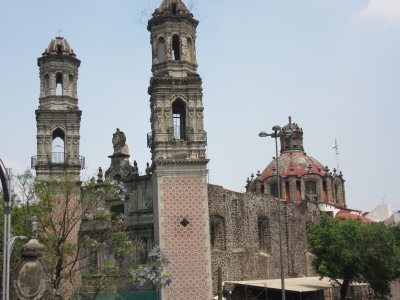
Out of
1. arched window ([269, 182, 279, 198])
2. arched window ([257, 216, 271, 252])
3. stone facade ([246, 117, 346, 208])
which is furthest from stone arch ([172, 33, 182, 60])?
arched window ([269, 182, 279, 198])

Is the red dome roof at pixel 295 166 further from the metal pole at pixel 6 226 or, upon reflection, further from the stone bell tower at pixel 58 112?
the metal pole at pixel 6 226

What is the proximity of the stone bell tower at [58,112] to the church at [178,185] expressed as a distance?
2.3 inches

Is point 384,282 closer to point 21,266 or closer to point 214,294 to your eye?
point 214,294

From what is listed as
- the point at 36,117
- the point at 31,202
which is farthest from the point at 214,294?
the point at 36,117

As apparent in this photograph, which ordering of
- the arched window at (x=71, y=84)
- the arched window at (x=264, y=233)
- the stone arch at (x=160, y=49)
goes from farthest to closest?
the arched window at (x=264, y=233)
the arched window at (x=71, y=84)
the stone arch at (x=160, y=49)

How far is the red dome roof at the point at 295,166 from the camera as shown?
59188mm

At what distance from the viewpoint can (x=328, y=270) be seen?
3500cm

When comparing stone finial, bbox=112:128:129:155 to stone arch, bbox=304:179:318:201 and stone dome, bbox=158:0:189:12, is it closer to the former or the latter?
stone dome, bbox=158:0:189:12

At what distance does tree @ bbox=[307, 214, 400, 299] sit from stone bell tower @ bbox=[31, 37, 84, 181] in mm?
14746

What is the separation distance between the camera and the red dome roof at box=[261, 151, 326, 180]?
5919 centimetres

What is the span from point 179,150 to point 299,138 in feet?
116

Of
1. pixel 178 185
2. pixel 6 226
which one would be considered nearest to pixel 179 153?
pixel 178 185

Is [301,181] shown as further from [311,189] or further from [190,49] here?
[190,49]

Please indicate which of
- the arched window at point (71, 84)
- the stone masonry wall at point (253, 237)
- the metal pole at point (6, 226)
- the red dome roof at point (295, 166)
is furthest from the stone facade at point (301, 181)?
the metal pole at point (6, 226)
